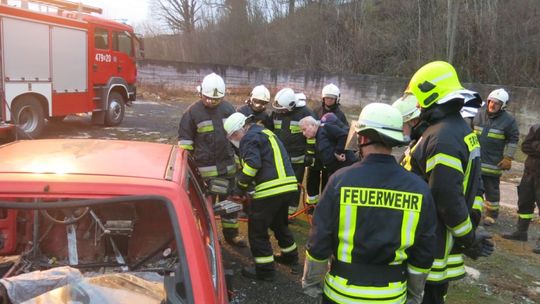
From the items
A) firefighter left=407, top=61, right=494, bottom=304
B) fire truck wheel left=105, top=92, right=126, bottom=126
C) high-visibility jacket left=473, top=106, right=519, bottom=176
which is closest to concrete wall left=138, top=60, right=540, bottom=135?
high-visibility jacket left=473, top=106, right=519, bottom=176

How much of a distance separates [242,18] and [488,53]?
61.1 feet

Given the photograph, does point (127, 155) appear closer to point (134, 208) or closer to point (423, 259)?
point (134, 208)

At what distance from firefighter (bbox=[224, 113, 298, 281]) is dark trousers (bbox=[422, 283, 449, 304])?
59.5 inches

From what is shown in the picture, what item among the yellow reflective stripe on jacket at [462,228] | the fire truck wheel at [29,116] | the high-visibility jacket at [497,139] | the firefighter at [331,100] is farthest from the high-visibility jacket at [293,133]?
the fire truck wheel at [29,116]

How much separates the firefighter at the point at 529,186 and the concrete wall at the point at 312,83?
790cm

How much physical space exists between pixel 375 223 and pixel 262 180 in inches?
75.0

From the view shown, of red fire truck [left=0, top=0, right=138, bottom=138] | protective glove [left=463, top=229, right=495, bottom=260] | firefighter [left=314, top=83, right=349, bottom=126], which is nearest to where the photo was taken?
protective glove [left=463, top=229, right=495, bottom=260]

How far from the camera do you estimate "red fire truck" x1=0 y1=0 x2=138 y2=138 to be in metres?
9.02

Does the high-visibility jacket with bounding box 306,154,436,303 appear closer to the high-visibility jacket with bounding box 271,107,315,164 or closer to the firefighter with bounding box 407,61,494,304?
the firefighter with bounding box 407,61,494,304

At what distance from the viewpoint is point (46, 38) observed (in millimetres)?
9875

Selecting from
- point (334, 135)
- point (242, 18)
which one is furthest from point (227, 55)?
point (334, 135)

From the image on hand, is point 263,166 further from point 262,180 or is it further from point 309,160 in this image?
point 309,160

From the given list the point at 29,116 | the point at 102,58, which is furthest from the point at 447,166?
the point at 102,58

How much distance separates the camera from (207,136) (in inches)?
187
